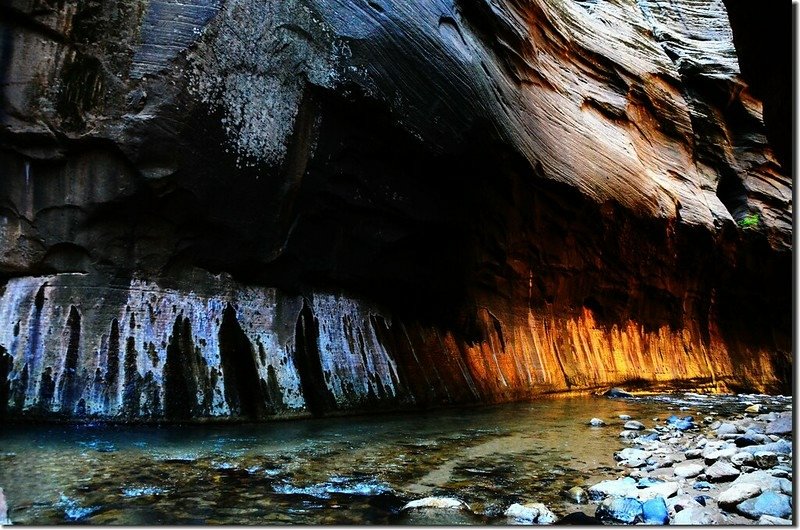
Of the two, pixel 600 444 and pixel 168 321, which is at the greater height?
Result: pixel 168 321

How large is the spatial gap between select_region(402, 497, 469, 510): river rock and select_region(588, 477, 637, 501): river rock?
2.51 feet

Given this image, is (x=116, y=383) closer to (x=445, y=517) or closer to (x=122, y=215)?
(x=122, y=215)

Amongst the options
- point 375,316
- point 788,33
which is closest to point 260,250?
point 375,316

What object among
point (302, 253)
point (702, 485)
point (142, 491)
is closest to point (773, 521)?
point (702, 485)

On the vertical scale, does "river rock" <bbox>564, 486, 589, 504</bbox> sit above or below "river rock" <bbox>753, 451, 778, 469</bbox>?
below

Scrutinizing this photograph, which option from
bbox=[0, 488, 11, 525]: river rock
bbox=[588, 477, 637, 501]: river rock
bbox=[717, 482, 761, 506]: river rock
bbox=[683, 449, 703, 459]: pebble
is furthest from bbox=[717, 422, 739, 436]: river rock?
bbox=[0, 488, 11, 525]: river rock

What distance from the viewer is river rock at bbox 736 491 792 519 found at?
284 cm

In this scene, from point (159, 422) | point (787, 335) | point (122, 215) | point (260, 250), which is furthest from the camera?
point (787, 335)

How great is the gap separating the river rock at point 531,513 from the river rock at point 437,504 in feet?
0.84

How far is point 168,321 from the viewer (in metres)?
6.43

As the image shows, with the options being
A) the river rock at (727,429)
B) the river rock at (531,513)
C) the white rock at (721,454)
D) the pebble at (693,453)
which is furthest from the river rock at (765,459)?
the river rock at (727,429)

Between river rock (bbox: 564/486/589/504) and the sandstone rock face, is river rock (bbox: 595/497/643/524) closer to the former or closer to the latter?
river rock (bbox: 564/486/589/504)

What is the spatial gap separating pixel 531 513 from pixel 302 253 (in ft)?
16.5

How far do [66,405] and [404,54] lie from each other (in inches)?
205
